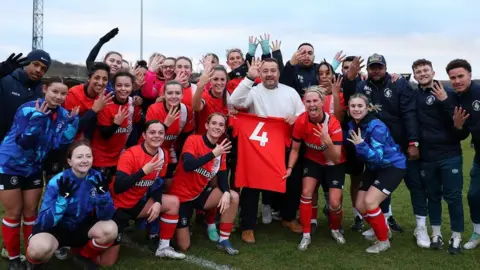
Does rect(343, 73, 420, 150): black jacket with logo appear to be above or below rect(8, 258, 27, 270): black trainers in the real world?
above

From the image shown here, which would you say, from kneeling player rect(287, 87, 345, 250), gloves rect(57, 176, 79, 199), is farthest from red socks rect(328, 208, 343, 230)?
gloves rect(57, 176, 79, 199)

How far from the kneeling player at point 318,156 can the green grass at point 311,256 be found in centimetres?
26

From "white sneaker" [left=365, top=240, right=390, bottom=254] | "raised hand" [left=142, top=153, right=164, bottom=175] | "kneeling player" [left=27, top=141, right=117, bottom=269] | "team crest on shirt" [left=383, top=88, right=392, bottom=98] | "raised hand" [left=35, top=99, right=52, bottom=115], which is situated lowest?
"white sneaker" [left=365, top=240, right=390, bottom=254]

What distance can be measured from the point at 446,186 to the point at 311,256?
1.95 meters

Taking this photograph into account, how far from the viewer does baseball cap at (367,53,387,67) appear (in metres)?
5.82

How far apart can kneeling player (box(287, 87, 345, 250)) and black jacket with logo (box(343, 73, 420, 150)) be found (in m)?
0.76

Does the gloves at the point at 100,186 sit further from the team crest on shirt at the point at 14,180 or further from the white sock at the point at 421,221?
the white sock at the point at 421,221

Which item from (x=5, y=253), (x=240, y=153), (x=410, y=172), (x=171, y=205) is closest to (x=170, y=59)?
(x=240, y=153)

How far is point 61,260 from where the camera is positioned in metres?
4.91

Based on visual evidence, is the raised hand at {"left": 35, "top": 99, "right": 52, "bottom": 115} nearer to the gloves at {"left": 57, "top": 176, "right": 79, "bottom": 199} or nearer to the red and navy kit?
the gloves at {"left": 57, "top": 176, "right": 79, "bottom": 199}

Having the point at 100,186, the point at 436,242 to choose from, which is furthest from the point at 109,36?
the point at 436,242

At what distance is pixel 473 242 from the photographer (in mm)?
→ 5672

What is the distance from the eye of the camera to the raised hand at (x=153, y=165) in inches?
186

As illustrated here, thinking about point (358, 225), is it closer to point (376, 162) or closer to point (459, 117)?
point (376, 162)
